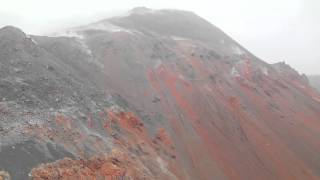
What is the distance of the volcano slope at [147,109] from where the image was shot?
54.9 m

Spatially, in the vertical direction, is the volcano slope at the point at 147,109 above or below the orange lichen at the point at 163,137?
above

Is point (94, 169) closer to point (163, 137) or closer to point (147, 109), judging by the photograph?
point (163, 137)

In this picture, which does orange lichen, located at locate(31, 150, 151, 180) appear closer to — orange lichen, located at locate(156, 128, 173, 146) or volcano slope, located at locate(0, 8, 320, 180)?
volcano slope, located at locate(0, 8, 320, 180)

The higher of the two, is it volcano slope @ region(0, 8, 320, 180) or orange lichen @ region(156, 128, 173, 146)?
volcano slope @ region(0, 8, 320, 180)

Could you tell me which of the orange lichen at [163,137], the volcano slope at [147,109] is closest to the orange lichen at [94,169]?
the volcano slope at [147,109]

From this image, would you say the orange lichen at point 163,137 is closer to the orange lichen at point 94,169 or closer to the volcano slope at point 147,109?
the volcano slope at point 147,109

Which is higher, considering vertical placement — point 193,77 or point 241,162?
point 193,77

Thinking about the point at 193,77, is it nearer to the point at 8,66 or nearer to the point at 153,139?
the point at 153,139

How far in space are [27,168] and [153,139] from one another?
30.3 metres

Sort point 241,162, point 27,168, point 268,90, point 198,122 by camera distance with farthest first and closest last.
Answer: point 268,90 → point 198,122 → point 241,162 → point 27,168

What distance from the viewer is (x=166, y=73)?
331 ft

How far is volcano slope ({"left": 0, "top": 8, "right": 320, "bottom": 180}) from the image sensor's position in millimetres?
54938

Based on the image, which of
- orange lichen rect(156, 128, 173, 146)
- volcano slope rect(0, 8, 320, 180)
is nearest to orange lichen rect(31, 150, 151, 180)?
volcano slope rect(0, 8, 320, 180)

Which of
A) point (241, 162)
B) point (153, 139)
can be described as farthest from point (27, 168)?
point (241, 162)
